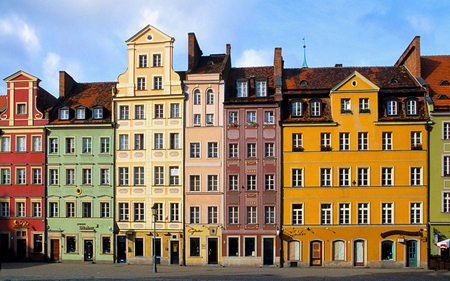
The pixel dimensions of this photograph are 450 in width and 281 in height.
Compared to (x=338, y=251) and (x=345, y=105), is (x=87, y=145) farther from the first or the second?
(x=338, y=251)

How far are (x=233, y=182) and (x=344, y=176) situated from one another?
10381 millimetres

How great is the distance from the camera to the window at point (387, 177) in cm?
3397

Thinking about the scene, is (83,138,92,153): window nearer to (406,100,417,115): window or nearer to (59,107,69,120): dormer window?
(59,107,69,120): dormer window

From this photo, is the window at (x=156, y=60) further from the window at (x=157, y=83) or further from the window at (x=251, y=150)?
the window at (x=251, y=150)

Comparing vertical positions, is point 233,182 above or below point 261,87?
below

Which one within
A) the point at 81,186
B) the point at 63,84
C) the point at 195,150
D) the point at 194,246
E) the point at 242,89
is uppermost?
the point at 63,84

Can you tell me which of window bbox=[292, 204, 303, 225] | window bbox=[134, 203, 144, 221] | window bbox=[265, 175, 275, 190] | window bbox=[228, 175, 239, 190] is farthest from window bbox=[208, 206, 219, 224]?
window bbox=[292, 204, 303, 225]

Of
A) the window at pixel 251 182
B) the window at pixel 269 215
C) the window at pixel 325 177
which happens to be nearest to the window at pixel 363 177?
the window at pixel 325 177

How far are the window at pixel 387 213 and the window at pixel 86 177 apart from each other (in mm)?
28295

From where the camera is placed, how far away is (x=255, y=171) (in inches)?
1362

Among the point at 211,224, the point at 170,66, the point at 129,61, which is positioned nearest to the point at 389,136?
the point at 211,224

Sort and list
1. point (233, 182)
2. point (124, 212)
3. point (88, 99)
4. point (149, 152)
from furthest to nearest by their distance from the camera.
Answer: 1. point (88, 99)
2. point (124, 212)
3. point (149, 152)
4. point (233, 182)

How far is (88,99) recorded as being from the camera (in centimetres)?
3947

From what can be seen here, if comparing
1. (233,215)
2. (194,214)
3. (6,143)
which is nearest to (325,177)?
(233,215)
